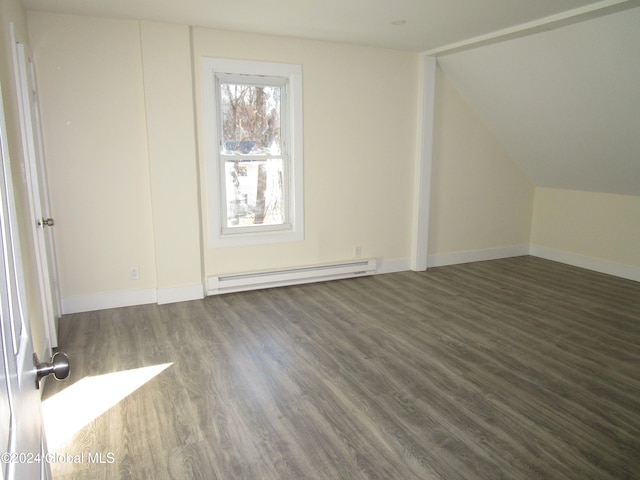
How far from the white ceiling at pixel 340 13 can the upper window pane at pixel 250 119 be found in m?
0.57

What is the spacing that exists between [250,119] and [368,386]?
2.95 m

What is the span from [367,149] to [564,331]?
→ 8.77ft

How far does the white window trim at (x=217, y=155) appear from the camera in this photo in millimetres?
4266

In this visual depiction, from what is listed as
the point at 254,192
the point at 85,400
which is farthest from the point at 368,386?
the point at 254,192

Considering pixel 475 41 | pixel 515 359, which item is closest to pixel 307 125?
pixel 475 41

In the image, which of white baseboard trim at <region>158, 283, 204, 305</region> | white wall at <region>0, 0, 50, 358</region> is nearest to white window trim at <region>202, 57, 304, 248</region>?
white baseboard trim at <region>158, 283, 204, 305</region>

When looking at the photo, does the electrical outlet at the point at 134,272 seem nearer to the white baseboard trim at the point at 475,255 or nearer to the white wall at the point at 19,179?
the white wall at the point at 19,179

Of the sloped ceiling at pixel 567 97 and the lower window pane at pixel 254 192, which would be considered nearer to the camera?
the sloped ceiling at pixel 567 97

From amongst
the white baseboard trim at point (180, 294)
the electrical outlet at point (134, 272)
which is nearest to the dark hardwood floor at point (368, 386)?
the white baseboard trim at point (180, 294)

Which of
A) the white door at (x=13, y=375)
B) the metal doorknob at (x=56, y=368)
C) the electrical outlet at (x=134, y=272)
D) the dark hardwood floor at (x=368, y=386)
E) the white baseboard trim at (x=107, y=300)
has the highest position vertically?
the white door at (x=13, y=375)

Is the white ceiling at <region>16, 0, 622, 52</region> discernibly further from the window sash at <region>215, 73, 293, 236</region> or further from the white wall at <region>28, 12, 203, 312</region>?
the window sash at <region>215, 73, 293, 236</region>

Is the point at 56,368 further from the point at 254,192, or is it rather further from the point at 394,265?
the point at 394,265

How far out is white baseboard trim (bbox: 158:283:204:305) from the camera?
429 centimetres

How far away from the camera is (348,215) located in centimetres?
508
